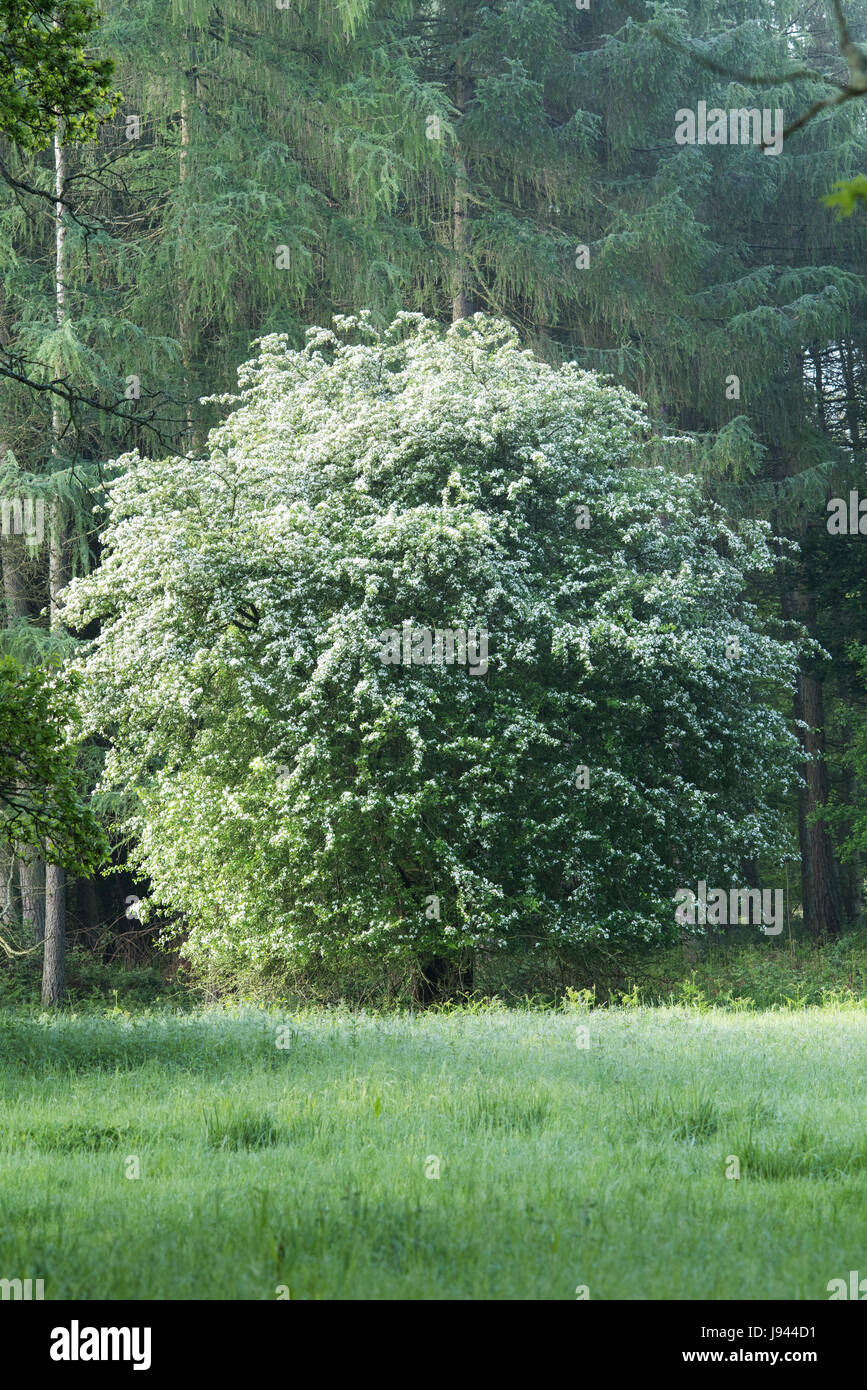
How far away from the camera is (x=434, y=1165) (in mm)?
6469

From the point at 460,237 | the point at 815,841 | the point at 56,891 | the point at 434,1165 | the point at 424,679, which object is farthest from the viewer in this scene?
the point at 815,841

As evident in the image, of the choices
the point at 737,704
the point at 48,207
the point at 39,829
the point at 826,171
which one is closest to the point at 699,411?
the point at 826,171

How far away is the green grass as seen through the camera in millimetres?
4938

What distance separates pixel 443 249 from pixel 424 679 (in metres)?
11.3

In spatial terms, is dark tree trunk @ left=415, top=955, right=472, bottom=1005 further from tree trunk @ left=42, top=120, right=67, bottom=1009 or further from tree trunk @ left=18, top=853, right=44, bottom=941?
tree trunk @ left=18, top=853, right=44, bottom=941

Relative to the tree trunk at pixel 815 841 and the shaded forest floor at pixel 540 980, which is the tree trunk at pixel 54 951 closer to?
the shaded forest floor at pixel 540 980

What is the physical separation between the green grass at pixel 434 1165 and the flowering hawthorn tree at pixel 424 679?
481 centimetres

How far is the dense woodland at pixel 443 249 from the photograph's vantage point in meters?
21.6

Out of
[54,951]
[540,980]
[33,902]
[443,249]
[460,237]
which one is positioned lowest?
[540,980]

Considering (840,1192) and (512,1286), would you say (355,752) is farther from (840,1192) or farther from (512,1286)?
(512,1286)

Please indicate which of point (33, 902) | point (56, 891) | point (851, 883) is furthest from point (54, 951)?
point (851, 883)

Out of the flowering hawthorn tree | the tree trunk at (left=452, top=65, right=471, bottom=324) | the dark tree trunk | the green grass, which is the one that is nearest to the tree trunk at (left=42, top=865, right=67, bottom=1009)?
the flowering hawthorn tree

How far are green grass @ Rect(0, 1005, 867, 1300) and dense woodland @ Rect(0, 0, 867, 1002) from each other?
10.1m

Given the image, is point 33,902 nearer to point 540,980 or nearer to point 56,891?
point 56,891
